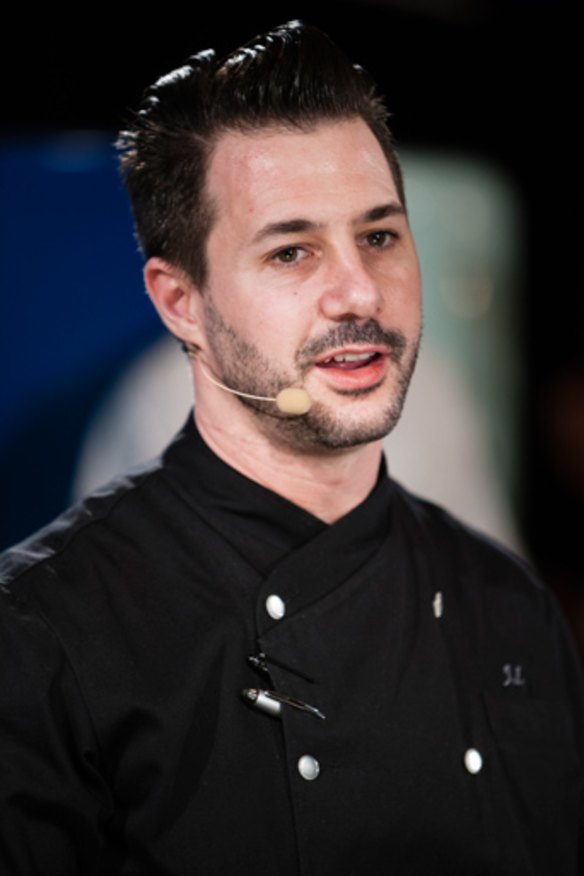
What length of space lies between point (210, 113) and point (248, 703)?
0.65m

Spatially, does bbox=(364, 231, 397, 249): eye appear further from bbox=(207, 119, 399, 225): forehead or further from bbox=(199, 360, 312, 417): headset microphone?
bbox=(199, 360, 312, 417): headset microphone

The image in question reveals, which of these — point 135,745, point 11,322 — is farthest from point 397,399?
point 11,322

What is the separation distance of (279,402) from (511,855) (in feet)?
1.98

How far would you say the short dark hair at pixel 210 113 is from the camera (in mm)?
1324

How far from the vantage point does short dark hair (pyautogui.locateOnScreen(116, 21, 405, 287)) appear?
1.32m

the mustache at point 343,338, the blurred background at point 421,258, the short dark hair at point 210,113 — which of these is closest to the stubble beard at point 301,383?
the mustache at point 343,338

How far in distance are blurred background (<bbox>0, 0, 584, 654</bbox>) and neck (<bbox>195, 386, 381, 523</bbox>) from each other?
0.67 metres

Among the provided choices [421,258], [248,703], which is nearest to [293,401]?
[248,703]

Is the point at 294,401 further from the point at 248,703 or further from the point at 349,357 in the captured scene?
the point at 248,703

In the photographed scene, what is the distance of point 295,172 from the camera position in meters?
1.30

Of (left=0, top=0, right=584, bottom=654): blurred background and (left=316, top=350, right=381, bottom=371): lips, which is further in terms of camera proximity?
(left=0, top=0, right=584, bottom=654): blurred background

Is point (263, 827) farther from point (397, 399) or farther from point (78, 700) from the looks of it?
point (397, 399)

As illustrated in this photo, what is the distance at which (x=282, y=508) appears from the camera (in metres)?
1.40

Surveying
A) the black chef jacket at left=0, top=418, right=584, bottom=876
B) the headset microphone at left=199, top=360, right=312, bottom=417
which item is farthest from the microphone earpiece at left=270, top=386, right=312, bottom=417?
the black chef jacket at left=0, top=418, right=584, bottom=876
